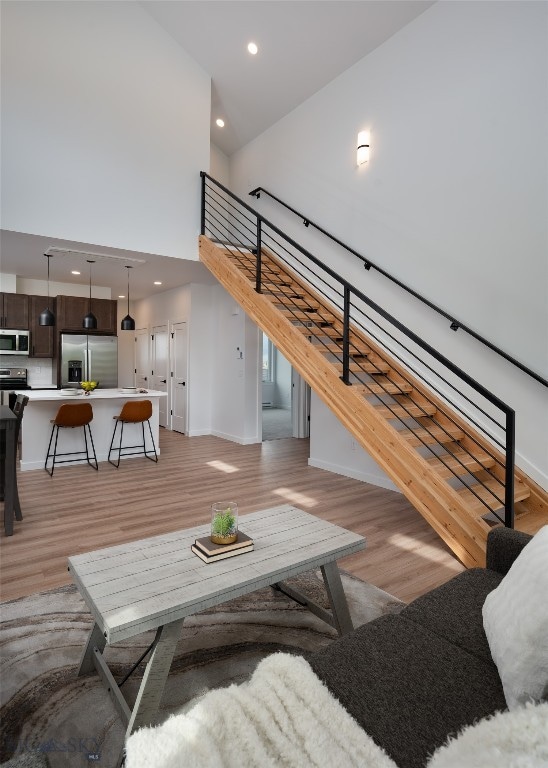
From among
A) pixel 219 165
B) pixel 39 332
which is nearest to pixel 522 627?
pixel 219 165

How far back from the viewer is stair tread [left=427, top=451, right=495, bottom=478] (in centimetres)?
339

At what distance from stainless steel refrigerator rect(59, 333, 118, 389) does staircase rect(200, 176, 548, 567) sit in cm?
339

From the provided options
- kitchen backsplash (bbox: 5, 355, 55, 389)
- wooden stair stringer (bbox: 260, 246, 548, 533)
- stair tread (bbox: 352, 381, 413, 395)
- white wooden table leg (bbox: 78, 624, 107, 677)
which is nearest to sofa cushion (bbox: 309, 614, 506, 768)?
white wooden table leg (bbox: 78, 624, 107, 677)

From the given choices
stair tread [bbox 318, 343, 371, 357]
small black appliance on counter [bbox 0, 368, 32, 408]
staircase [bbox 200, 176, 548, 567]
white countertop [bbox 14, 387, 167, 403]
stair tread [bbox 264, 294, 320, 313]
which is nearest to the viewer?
staircase [bbox 200, 176, 548, 567]

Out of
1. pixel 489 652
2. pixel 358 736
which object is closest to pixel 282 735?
pixel 358 736

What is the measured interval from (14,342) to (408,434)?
690 cm

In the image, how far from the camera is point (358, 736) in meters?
1.02

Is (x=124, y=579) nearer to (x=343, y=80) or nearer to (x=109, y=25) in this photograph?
(x=343, y=80)

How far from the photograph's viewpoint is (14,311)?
7.40 metres

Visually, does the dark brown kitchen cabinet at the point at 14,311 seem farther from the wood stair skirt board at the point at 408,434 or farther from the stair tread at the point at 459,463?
the stair tread at the point at 459,463

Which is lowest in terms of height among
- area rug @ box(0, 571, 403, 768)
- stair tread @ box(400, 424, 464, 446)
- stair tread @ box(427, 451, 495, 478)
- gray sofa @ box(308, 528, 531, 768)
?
area rug @ box(0, 571, 403, 768)

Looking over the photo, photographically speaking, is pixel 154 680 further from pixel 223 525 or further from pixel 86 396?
pixel 86 396

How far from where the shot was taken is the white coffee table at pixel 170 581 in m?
1.53

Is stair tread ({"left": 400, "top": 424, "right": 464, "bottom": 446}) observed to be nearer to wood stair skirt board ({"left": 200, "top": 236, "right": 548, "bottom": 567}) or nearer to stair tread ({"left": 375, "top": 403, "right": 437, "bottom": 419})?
wood stair skirt board ({"left": 200, "top": 236, "right": 548, "bottom": 567})
